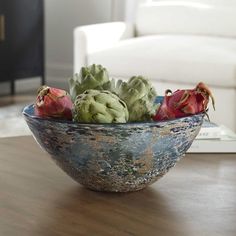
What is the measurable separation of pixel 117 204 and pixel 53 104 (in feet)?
0.63

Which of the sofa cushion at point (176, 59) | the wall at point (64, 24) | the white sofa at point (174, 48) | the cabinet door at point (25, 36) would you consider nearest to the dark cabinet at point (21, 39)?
the cabinet door at point (25, 36)

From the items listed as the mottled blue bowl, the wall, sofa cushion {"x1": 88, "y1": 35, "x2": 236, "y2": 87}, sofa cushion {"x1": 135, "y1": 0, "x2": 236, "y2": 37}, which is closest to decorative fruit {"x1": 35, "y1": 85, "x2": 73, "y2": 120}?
the mottled blue bowl

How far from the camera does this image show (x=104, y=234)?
82 centimetres

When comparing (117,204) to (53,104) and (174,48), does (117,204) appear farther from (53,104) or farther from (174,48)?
(174,48)

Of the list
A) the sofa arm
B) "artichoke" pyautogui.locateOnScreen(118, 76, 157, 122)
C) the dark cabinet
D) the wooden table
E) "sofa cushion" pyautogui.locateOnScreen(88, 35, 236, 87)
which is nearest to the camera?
the wooden table

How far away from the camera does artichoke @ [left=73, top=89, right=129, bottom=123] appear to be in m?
0.88

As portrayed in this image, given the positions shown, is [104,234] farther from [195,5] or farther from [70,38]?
[70,38]

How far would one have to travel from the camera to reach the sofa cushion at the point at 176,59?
249 cm

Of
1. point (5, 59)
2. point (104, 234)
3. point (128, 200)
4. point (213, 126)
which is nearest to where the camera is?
point (104, 234)

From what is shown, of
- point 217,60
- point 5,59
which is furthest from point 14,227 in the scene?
point 5,59

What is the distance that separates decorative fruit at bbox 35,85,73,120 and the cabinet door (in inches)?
115

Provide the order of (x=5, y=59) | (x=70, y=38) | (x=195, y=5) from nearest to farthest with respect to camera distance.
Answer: (x=195, y=5), (x=5, y=59), (x=70, y=38)

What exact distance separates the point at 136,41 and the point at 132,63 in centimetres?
24

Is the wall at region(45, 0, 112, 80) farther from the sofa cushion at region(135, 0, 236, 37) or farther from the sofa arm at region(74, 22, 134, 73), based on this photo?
the sofa arm at region(74, 22, 134, 73)
